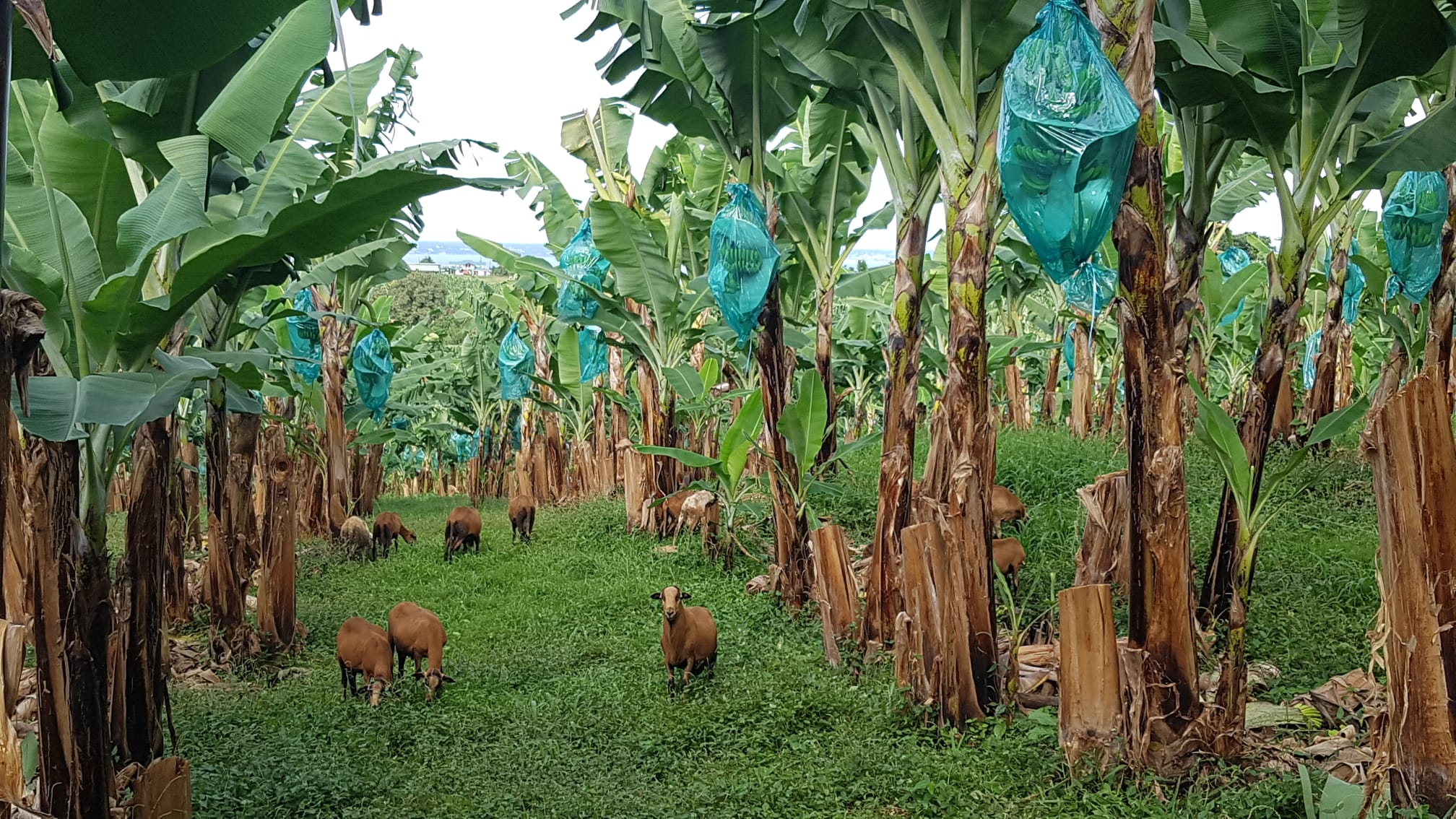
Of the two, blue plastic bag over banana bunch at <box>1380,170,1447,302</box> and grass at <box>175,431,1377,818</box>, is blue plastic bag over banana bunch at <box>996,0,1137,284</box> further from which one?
blue plastic bag over banana bunch at <box>1380,170,1447,302</box>

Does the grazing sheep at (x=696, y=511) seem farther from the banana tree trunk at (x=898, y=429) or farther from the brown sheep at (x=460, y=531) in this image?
the banana tree trunk at (x=898, y=429)

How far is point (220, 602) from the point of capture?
6.51 meters

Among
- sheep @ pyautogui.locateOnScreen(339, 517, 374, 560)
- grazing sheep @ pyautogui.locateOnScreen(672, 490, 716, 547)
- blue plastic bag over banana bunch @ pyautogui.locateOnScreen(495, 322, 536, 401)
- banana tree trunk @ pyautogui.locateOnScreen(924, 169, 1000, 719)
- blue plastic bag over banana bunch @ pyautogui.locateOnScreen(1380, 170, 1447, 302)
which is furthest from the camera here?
blue plastic bag over banana bunch @ pyautogui.locateOnScreen(495, 322, 536, 401)

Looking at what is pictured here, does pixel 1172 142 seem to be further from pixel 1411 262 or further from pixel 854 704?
pixel 854 704

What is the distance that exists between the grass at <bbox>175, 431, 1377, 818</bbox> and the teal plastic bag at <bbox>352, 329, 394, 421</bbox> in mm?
2180

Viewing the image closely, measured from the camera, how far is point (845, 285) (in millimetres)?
9359

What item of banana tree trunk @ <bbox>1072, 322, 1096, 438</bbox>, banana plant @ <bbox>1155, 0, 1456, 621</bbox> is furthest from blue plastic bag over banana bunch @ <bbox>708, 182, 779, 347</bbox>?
banana tree trunk @ <bbox>1072, 322, 1096, 438</bbox>

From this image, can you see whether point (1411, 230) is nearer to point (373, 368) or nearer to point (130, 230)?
point (130, 230)

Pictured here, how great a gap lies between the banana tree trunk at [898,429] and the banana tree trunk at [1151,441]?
1727 mm

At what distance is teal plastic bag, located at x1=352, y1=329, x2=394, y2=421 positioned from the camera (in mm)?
9945

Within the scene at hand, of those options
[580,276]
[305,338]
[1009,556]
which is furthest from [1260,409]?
[305,338]

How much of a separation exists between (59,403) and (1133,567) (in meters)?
3.75

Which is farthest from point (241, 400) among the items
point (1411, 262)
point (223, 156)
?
point (1411, 262)

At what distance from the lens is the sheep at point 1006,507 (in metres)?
7.89
